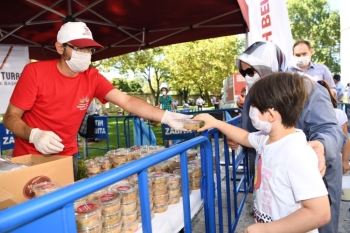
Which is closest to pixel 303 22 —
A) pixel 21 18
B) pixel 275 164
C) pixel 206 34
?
pixel 206 34

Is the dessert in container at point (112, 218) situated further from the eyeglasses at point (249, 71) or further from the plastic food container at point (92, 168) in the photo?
the eyeglasses at point (249, 71)

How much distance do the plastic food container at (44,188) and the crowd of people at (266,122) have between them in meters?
0.35

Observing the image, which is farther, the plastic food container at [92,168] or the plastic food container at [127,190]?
the plastic food container at [92,168]

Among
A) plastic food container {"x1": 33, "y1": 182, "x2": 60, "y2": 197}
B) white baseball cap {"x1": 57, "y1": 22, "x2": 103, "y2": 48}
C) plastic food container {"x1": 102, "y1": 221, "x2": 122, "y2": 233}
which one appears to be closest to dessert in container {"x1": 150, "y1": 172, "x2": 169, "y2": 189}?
plastic food container {"x1": 102, "y1": 221, "x2": 122, "y2": 233}

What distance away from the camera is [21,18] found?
5219 millimetres

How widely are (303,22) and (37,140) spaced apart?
39703 millimetres

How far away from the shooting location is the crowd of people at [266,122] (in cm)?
137

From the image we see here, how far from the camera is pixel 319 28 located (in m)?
35.2

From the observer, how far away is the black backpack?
6681 millimetres

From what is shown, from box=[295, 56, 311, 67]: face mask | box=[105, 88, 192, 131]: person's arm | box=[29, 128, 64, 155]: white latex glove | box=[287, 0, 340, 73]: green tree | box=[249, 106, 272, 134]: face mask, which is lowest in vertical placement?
box=[29, 128, 64, 155]: white latex glove

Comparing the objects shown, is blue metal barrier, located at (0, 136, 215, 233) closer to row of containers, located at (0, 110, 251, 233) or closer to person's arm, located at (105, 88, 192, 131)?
row of containers, located at (0, 110, 251, 233)

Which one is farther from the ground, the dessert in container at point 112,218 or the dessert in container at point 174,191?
the dessert in container at point 112,218

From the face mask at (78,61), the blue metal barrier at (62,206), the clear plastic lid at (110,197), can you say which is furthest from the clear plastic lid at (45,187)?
the face mask at (78,61)

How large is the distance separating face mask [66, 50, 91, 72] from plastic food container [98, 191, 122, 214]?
4.06ft
